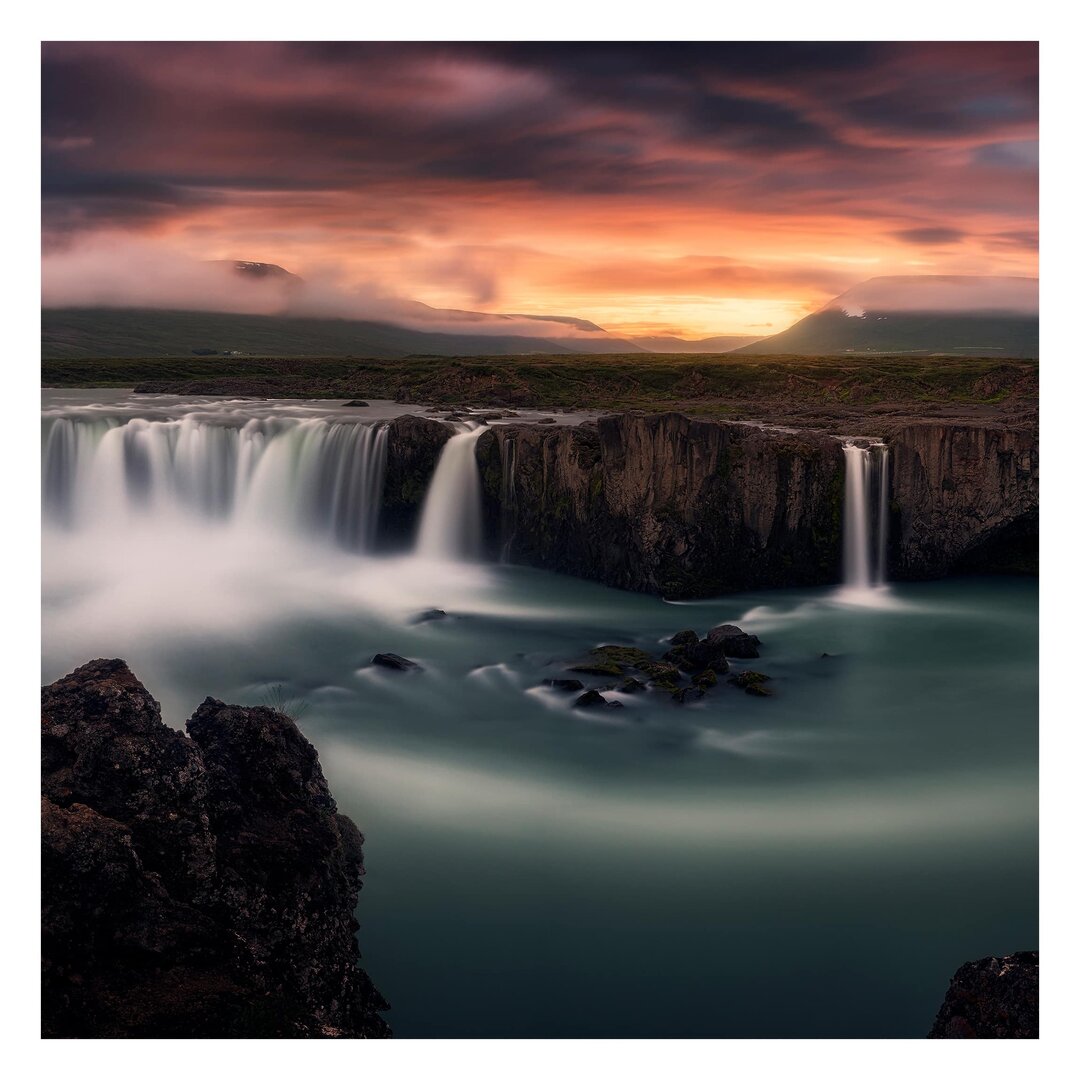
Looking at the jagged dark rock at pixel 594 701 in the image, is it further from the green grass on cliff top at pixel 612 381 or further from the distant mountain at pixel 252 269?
the green grass on cliff top at pixel 612 381

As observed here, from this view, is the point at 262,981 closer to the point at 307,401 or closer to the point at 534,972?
the point at 534,972

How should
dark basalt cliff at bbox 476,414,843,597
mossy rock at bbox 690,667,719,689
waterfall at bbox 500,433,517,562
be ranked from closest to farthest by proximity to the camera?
mossy rock at bbox 690,667,719,689 < dark basalt cliff at bbox 476,414,843,597 < waterfall at bbox 500,433,517,562

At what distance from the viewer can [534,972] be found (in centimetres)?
668

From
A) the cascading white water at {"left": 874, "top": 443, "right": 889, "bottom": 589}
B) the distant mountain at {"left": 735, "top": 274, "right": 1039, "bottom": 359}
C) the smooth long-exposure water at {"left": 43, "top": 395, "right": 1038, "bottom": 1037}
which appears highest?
the distant mountain at {"left": 735, "top": 274, "right": 1039, "bottom": 359}

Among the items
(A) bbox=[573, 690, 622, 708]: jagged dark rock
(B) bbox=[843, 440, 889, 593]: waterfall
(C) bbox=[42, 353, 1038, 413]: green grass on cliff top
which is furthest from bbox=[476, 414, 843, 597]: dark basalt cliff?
(C) bbox=[42, 353, 1038, 413]: green grass on cliff top

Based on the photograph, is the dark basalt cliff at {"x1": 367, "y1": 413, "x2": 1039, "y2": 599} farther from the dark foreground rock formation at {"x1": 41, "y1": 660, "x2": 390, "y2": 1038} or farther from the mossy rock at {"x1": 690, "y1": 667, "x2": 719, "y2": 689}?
the dark foreground rock formation at {"x1": 41, "y1": 660, "x2": 390, "y2": 1038}

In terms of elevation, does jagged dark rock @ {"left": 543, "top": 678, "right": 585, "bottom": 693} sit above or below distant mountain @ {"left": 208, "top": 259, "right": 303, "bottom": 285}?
below

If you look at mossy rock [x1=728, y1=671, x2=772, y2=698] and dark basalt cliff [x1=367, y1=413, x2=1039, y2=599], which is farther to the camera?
dark basalt cliff [x1=367, y1=413, x2=1039, y2=599]

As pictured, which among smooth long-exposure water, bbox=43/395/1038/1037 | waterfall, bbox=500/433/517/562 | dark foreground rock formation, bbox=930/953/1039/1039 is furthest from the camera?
waterfall, bbox=500/433/517/562

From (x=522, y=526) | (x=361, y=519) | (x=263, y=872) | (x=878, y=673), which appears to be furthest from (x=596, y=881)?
(x=361, y=519)

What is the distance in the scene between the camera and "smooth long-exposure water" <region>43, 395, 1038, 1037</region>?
6.80 meters

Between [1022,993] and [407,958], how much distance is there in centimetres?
389

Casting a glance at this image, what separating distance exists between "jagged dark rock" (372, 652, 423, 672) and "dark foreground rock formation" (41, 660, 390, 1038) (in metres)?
6.93
